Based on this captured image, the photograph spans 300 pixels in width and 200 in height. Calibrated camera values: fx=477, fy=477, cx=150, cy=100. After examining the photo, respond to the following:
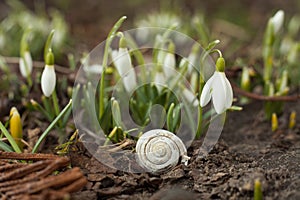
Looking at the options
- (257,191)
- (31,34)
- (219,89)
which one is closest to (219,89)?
(219,89)

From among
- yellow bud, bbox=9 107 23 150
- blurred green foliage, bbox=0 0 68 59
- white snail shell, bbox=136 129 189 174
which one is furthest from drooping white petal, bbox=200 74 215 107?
blurred green foliage, bbox=0 0 68 59

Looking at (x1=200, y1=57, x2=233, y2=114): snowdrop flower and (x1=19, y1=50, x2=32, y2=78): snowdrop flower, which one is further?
(x1=19, y1=50, x2=32, y2=78): snowdrop flower

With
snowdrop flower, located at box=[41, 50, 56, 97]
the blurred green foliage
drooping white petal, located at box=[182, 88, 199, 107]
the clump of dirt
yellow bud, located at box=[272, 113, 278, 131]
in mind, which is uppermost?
the blurred green foliage

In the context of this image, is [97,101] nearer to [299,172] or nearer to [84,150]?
[84,150]

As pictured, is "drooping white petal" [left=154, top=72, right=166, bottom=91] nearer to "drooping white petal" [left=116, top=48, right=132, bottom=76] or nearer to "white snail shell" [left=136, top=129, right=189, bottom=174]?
"drooping white petal" [left=116, top=48, right=132, bottom=76]

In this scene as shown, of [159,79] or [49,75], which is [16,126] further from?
[159,79]

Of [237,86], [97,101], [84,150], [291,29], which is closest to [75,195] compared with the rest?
[84,150]
